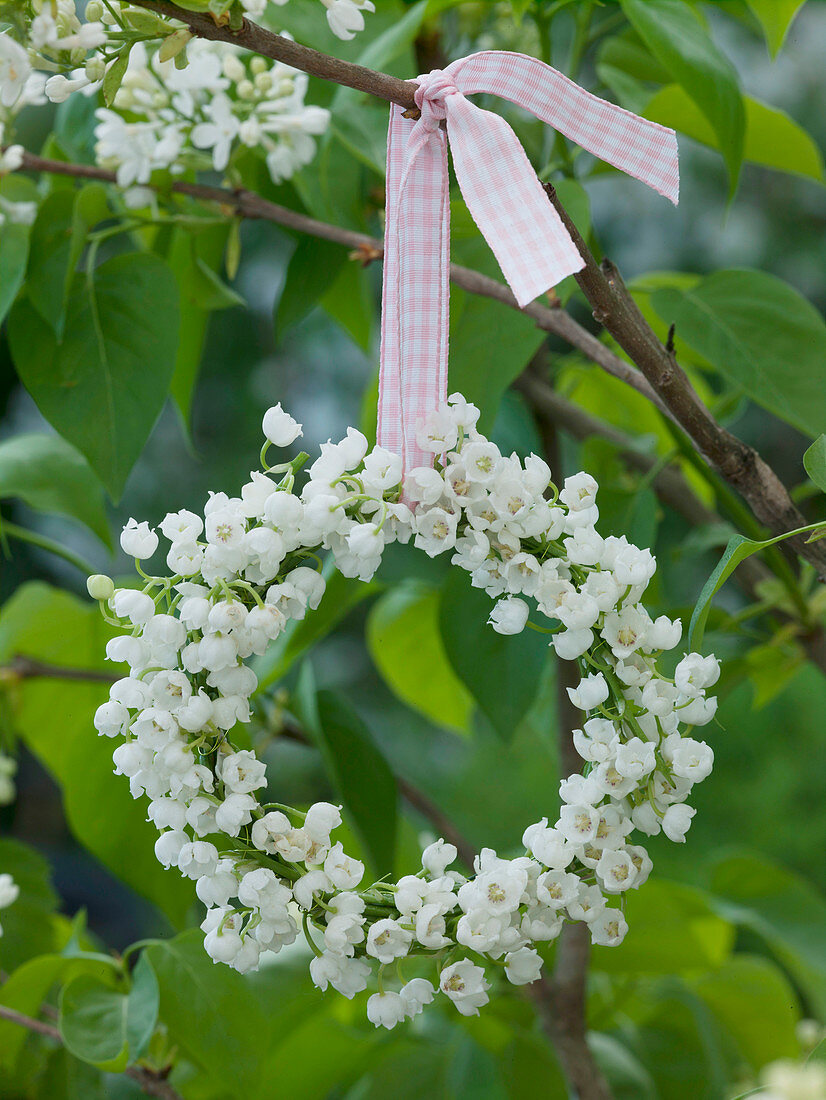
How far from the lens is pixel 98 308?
1.21ft

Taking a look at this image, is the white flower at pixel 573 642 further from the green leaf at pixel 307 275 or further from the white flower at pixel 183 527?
the green leaf at pixel 307 275

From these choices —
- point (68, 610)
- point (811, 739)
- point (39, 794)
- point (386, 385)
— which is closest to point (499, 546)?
point (386, 385)

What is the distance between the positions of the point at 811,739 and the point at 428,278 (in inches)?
36.7

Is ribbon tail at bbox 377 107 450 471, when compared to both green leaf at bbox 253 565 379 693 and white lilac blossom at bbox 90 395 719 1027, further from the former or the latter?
green leaf at bbox 253 565 379 693

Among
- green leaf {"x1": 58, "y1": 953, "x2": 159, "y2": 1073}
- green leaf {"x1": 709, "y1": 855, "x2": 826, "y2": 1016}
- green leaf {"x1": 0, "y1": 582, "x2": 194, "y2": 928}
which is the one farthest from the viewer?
green leaf {"x1": 709, "y1": 855, "x2": 826, "y2": 1016}

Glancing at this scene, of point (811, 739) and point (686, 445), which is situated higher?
point (686, 445)

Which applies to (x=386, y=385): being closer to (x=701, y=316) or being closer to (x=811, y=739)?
(x=701, y=316)

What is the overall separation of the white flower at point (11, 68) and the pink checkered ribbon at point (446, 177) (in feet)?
0.28

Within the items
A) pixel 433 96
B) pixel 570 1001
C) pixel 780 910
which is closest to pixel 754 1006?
pixel 780 910

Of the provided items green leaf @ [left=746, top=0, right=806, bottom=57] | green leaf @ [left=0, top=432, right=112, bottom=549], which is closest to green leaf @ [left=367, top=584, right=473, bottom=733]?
green leaf @ [left=0, top=432, right=112, bottom=549]

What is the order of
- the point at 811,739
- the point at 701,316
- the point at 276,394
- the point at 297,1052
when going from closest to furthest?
1. the point at 701,316
2. the point at 297,1052
3. the point at 811,739
4. the point at 276,394

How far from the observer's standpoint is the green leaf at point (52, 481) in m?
0.39

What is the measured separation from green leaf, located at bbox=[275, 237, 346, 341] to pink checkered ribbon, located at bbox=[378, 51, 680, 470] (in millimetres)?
158

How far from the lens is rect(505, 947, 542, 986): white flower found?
230mm
